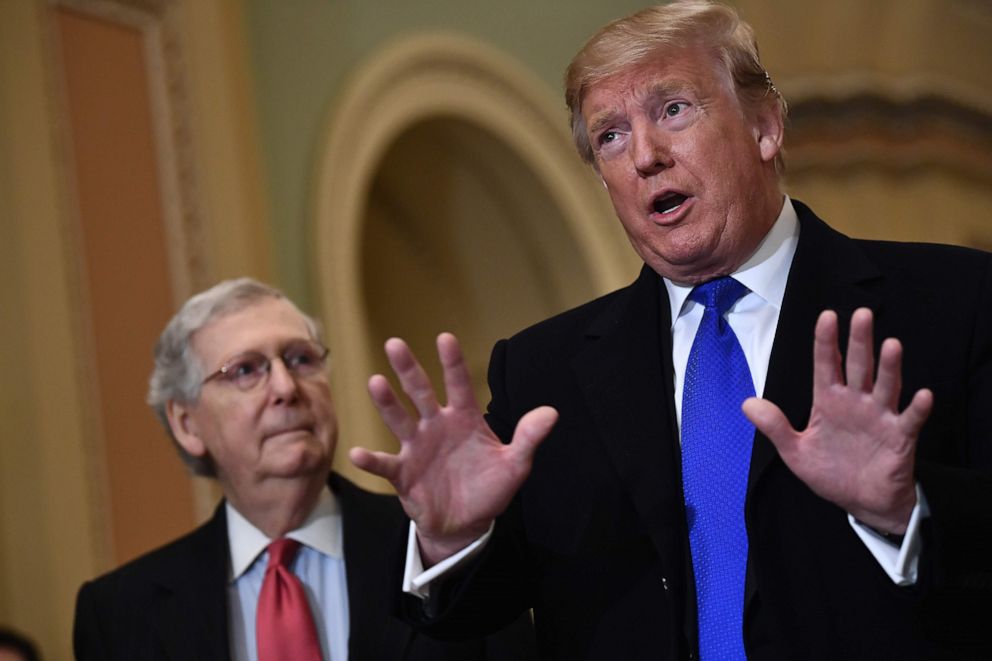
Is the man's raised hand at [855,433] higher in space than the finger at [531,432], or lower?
lower

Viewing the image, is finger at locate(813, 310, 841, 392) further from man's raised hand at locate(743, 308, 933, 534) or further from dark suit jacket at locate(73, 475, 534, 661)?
dark suit jacket at locate(73, 475, 534, 661)

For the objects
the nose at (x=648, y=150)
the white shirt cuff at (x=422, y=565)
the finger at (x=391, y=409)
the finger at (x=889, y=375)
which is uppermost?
the nose at (x=648, y=150)

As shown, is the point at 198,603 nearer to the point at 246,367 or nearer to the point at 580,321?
the point at 246,367

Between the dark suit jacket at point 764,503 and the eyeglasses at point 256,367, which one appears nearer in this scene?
the dark suit jacket at point 764,503

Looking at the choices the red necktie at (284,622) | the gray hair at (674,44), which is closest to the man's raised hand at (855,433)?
the gray hair at (674,44)

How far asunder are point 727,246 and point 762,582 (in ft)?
Answer: 1.66

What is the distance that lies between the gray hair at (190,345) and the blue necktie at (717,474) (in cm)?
136

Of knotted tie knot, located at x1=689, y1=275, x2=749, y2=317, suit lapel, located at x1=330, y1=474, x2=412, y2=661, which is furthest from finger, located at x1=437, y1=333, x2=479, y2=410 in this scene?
suit lapel, located at x1=330, y1=474, x2=412, y2=661

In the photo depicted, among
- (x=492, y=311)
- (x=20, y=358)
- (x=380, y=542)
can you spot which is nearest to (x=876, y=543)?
(x=380, y=542)

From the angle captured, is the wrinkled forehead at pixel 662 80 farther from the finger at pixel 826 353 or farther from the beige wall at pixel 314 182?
the beige wall at pixel 314 182

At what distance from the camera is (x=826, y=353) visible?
→ 167 centimetres

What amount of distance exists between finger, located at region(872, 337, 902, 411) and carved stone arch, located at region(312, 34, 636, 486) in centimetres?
386

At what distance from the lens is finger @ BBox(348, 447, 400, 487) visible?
176 centimetres

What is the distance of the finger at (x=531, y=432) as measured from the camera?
1789mm
